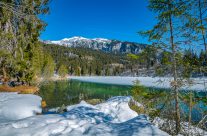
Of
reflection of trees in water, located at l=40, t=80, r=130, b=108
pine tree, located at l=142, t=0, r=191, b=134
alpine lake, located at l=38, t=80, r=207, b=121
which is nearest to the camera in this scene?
alpine lake, located at l=38, t=80, r=207, b=121

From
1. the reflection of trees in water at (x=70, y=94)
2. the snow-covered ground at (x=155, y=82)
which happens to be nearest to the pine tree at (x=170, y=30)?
the snow-covered ground at (x=155, y=82)

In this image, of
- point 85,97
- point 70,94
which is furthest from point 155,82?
point 70,94

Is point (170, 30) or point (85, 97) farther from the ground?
point (170, 30)

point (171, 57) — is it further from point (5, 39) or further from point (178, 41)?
point (5, 39)

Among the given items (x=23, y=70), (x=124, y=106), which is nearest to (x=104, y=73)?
(x=23, y=70)

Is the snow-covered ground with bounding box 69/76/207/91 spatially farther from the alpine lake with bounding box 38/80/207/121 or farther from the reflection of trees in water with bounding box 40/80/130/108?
the reflection of trees in water with bounding box 40/80/130/108

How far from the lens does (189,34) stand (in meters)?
7.07

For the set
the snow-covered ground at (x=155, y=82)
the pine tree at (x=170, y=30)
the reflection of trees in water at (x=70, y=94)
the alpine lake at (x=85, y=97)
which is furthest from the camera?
the reflection of trees in water at (x=70, y=94)

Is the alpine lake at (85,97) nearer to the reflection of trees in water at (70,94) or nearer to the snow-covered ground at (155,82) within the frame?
the reflection of trees in water at (70,94)

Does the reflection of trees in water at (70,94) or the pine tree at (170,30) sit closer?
the pine tree at (170,30)

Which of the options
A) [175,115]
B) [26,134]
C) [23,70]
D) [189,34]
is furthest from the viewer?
[23,70]

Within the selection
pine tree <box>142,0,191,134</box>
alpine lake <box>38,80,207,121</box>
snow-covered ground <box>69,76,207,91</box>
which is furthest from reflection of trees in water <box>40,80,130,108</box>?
pine tree <box>142,0,191,134</box>

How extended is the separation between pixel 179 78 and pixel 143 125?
240cm

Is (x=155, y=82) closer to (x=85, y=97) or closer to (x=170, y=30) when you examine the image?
(x=170, y=30)
